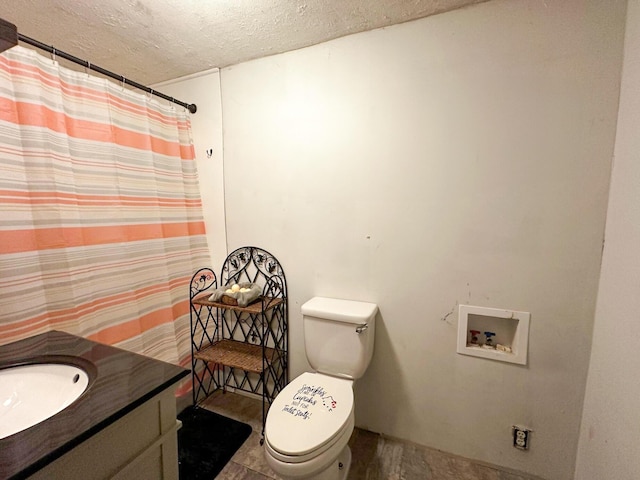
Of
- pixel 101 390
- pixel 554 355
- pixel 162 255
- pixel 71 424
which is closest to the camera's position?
pixel 71 424

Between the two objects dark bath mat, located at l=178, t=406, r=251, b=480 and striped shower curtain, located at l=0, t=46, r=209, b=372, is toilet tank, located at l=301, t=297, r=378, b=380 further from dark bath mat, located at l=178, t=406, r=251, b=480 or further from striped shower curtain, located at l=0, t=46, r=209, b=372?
striped shower curtain, located at l=0, t=46, r=209, b=372

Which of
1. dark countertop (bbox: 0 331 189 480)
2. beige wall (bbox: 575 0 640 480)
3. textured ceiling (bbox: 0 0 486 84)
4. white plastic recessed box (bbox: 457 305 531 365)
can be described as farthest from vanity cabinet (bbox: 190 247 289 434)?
beige wall (bbox: 575 0 640 480)

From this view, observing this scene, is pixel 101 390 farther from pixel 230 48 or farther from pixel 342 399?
pixel 230 48

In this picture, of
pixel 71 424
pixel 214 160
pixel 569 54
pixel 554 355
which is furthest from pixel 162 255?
pixel 569 54

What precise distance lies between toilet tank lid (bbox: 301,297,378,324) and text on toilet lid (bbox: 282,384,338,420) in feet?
1.09

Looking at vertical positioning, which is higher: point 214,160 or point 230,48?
point 230,48

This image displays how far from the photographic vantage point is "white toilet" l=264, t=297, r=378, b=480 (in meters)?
0.98

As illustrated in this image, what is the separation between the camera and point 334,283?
1.56m

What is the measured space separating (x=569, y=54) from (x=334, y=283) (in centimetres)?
144

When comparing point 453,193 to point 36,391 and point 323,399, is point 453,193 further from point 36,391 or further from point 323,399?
point 36,391

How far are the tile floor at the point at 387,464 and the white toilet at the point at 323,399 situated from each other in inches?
5.3

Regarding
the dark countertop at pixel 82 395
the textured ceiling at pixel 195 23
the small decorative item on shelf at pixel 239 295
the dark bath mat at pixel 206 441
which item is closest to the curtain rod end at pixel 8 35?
the textured ceiling at pixel 195 23

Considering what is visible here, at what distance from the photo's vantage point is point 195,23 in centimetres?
131

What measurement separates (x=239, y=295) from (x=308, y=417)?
2.39 ft
